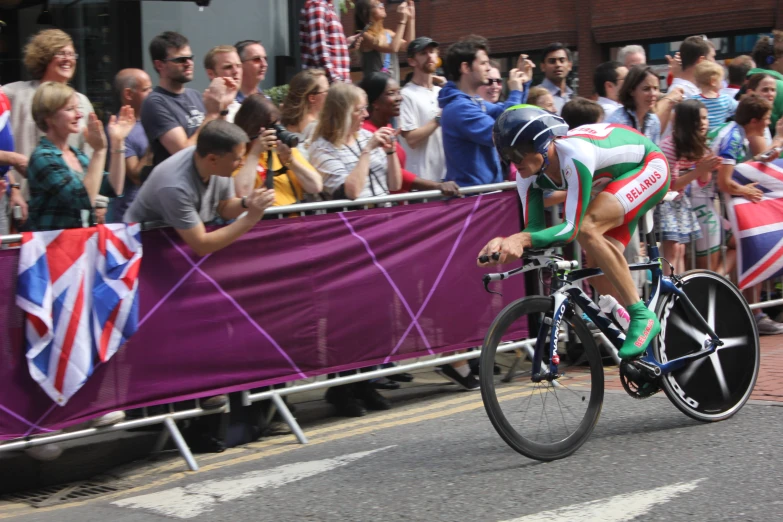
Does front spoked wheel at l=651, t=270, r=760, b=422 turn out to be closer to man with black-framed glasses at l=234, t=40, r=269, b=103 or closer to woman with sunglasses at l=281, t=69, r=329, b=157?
woman with sunglasses at l=281, t=69, r=329, b=157

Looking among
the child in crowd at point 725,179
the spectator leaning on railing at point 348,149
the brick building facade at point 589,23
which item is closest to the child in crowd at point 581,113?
the child in crowd at point 725,179

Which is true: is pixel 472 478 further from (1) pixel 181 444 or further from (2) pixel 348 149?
(2) pixel 348 149

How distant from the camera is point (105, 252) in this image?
588 centimetres

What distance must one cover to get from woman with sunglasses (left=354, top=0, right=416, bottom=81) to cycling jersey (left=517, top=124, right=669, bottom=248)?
4559 mm

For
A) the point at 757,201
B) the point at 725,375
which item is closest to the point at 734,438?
the point at 725,375

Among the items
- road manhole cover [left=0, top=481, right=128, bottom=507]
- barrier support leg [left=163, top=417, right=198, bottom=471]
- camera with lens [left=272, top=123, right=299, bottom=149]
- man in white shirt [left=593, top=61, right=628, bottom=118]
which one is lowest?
road manhole cover [left=0, top=481, right=128, bottom=507]

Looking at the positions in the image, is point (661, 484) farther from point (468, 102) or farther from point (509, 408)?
point (468, 102)

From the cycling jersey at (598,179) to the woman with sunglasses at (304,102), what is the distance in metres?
2.49

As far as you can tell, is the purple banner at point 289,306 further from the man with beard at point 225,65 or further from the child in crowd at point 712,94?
the child in crowd at point 712,94

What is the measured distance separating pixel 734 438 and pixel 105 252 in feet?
11.9

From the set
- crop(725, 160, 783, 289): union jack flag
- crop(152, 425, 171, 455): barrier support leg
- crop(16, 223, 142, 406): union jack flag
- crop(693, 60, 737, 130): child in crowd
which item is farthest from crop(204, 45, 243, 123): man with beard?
crop(693, 60, 737, 130): child in crowd

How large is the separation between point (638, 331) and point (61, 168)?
347cm

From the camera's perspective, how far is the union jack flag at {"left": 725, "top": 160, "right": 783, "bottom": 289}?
9.14m

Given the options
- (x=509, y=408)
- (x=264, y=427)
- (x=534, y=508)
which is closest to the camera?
(x=534, y=508)
